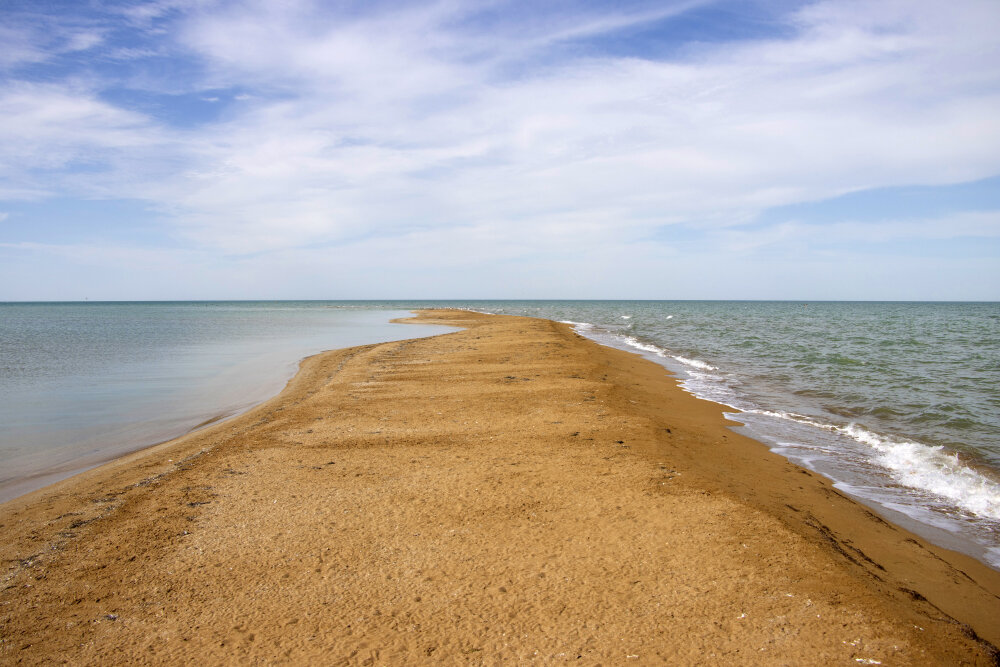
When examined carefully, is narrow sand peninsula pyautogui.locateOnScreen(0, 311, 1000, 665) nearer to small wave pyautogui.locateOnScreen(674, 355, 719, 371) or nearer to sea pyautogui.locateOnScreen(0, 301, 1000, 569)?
sea pyautogui.locateOnScreen(0, 301, 1000, 569)

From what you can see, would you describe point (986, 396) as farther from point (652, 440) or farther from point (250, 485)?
point (250, 485)

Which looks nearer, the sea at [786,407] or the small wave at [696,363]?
the sea at [786,407]

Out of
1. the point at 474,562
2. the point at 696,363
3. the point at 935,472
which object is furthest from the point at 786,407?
Result: the point at 474,562

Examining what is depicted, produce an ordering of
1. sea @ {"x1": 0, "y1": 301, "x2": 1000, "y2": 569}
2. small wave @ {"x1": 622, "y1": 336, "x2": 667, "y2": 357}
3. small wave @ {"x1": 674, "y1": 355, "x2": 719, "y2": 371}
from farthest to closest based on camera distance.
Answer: small wave @ {"x1": 622, "y1": 336, "x2": 667, "y2": 357} < small wave @ {"x1": 674, "y1": 355, "x2": 719, "y2": 371} < sea @ {"x1": 0, "y1": 301, "x2": 1000, "y2": 569}

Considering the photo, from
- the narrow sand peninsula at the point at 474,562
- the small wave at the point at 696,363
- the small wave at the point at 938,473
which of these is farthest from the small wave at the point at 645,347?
the narrow sand peninsula at the point at 474,562

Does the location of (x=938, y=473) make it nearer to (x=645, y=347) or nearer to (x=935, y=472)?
(x=935, y=472)

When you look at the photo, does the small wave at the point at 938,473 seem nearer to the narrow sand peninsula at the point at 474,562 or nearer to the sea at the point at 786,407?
the sea at the point at 786,407

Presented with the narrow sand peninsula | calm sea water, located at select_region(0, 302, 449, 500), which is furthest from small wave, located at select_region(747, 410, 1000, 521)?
calm sea water, located at select_region(0, 302, 449, 500)

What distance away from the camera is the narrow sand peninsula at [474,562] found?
3.36 metres

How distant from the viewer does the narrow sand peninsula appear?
3.36 meters

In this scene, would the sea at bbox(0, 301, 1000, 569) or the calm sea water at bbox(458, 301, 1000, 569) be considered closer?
the calm sea water at bbox(458, 301, 1000, 569)

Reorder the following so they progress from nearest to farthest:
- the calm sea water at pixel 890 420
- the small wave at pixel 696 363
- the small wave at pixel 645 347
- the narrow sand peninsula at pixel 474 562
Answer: the narrow sand peninsula at pixel 474 562, the calm sea water at pixel 890 420, the small wave at pixel 696 363, the small wave at pixel 645 347

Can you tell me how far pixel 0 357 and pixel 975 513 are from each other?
28.9 metres

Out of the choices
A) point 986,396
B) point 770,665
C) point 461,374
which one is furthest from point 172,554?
point 986,396
